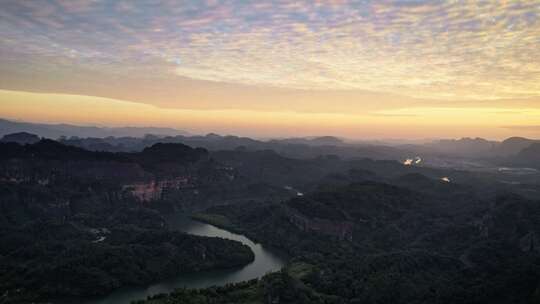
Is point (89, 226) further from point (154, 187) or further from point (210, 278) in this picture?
point (210, 278)

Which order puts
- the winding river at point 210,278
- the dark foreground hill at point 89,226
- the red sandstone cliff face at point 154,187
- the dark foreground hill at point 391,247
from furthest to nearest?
the red sandstone cliff face at point 154,187 < the dark foreground hill at point 89,226 < the winding river at point 210,278 < the dark foreground hill at point 391,247

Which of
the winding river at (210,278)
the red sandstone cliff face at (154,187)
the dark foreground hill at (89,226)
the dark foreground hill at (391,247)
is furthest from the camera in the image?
the red sandstone cliff face at (154,187)

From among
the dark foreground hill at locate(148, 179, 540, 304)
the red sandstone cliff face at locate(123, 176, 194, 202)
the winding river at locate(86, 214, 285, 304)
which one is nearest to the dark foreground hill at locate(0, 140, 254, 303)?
the red sandstone cliff face at locate(123, 176, 194, 202)

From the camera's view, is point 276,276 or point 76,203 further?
point 76,203

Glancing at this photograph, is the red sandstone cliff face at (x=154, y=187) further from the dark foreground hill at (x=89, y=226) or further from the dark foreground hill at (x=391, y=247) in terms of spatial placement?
the dark foreground hill at (x=391, y=247)

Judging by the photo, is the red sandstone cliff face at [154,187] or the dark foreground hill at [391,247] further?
the red sandstone cliff face at [154,187]

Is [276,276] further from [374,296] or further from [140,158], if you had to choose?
[140,158]

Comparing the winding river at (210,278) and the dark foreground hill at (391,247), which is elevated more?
the dark foreground hill at (391,247)

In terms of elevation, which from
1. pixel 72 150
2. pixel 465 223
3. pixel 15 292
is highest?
pixel 72 150

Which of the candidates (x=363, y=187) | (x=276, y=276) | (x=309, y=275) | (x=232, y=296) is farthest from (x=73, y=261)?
(x=363, y=187)

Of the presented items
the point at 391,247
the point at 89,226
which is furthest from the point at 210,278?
the point at 89,226

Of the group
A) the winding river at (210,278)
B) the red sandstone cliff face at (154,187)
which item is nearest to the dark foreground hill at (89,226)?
the red sandstone cliff face at (154,187)
